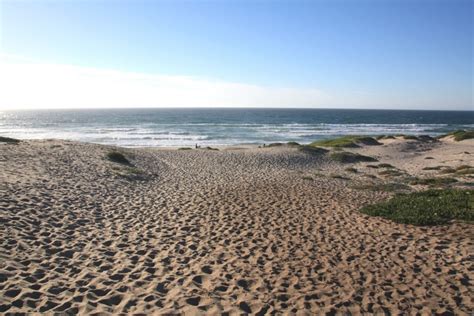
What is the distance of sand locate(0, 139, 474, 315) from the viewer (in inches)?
241

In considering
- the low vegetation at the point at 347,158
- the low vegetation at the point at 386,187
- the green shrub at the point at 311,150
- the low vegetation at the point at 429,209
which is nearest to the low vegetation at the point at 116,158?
the low vegetation at the point at 386,187

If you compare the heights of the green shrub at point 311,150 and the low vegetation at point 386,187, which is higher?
the green shrub at point 311,150

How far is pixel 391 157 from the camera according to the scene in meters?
33.8

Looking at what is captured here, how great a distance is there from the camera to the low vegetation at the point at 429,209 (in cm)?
1079

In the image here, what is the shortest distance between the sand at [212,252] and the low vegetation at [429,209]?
0.48 meters

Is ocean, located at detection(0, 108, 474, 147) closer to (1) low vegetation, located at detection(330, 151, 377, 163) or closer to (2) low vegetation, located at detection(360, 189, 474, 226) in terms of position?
(1) low vegetation, located at detection(330, 151, 377, 163)

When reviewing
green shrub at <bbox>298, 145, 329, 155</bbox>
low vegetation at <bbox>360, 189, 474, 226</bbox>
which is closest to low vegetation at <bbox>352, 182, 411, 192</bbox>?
low vegetation at <bbox>360, 189, 474, 226</bbox>

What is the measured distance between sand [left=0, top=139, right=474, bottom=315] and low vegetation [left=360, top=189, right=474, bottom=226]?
48 cm

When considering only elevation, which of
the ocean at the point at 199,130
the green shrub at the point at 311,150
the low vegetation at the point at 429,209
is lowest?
the low vegetation at the point at 429,209

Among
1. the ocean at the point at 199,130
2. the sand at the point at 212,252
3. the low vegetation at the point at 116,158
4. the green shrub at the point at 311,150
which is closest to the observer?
the sand at the point at 212,252

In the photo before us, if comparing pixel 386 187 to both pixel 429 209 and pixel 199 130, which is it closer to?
pixel 429 209

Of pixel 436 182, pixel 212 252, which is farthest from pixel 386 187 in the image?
pixel 212 252

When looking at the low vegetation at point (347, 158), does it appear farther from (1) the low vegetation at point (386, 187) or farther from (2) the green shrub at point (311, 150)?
(1) the low vegetation at point (386, 187)

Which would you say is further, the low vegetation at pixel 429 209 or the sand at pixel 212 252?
the low vegetation at pixel 429 209
